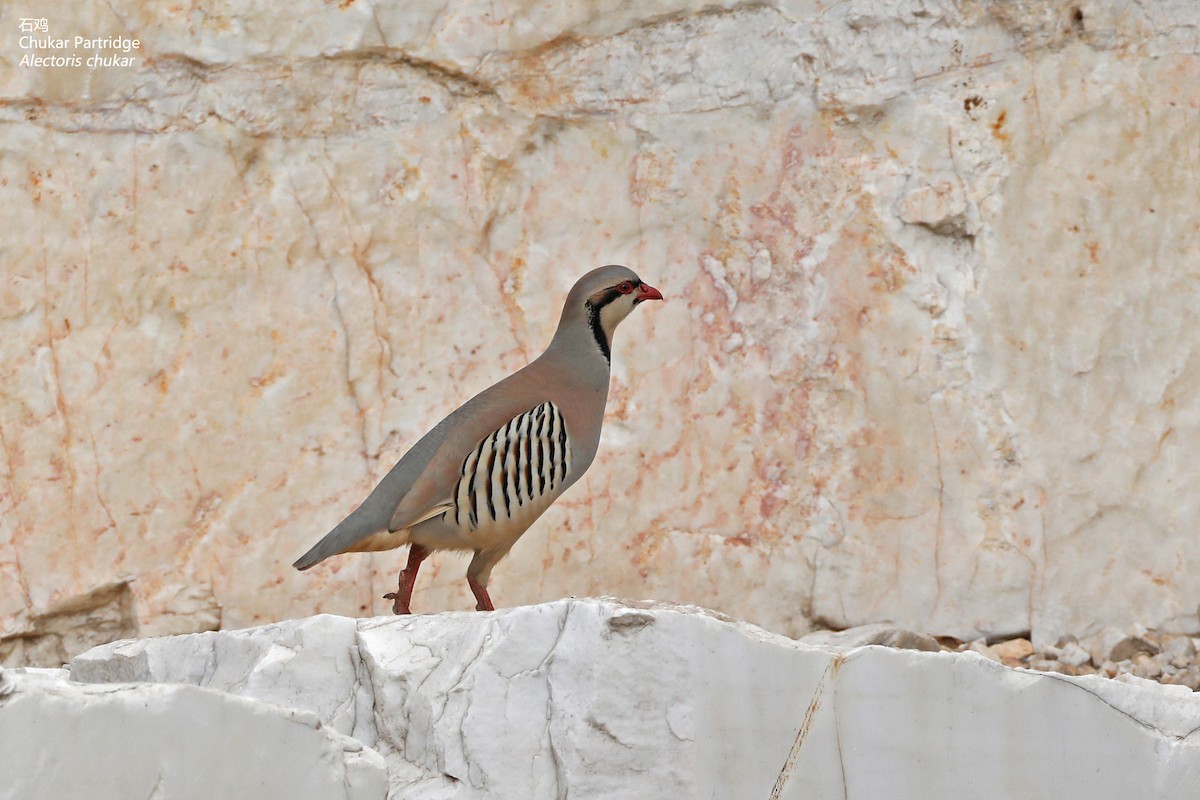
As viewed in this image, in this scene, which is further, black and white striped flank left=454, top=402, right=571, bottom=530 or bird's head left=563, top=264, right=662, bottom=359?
bird's head left=563, top=264, right=662, bottom=359

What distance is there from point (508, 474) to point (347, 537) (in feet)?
1.80

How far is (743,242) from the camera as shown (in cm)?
638

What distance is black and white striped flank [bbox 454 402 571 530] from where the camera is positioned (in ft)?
16.6

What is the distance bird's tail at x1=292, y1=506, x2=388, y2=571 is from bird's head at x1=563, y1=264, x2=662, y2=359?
1.02 meters

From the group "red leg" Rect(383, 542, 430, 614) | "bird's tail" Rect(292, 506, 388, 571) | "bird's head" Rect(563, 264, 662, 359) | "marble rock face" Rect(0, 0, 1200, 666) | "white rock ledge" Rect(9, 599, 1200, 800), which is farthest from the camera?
"marble rock face" Rect(0, 0, 1200, 666)

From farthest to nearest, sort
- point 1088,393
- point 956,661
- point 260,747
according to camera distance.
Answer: point 1088,393
point 956,661
point 260,747

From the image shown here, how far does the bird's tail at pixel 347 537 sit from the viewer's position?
4973 millimetres

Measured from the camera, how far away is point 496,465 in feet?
16.6

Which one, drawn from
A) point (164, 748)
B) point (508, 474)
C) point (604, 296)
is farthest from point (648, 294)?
point (164, 748)

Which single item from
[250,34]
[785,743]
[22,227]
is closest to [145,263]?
[22,227]

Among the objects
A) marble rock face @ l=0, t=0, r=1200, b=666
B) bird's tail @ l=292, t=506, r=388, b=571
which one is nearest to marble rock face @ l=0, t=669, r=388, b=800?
bird's tail @ l=292, t=506, r=388, b=571

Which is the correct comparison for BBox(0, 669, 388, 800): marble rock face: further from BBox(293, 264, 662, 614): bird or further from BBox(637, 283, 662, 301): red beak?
BBox(637, 283, 662, 301): red beak

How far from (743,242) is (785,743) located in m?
3.57

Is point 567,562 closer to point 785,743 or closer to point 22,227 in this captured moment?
point 22,227
